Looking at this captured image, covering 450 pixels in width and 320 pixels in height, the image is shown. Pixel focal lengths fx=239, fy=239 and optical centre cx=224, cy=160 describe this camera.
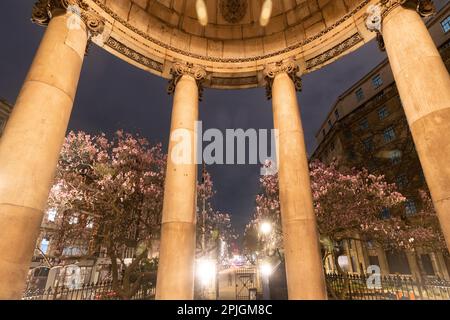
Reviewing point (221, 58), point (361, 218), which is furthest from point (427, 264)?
point (221, 58)

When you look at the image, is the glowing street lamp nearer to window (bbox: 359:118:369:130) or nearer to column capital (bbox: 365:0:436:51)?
column capital (bbox: 365:0:436:51)

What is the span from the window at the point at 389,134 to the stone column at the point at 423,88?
41171 mm

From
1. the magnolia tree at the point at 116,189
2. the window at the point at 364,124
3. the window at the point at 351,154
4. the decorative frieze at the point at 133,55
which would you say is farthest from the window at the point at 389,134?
the decorative frieze at the point at 133,55

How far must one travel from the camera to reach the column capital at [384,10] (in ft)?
26.4

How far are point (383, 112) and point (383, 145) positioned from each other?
25.2 feet

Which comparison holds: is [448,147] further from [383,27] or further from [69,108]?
[69,108]

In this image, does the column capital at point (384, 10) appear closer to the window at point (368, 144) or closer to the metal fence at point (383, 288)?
the metal fence at point (383, 288)

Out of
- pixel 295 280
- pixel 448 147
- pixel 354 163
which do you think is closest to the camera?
pixel 448 147

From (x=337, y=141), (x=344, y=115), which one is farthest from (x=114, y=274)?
(x=344, y=115)

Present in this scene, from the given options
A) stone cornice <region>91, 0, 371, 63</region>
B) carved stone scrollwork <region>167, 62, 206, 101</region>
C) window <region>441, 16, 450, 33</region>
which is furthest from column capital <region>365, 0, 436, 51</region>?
window <region>441, 16, 450, 33</region>

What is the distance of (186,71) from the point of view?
11094mm

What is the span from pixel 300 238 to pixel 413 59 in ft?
21.2

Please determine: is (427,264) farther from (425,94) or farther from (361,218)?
(425,94)

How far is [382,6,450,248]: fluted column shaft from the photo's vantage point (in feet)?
19.4
